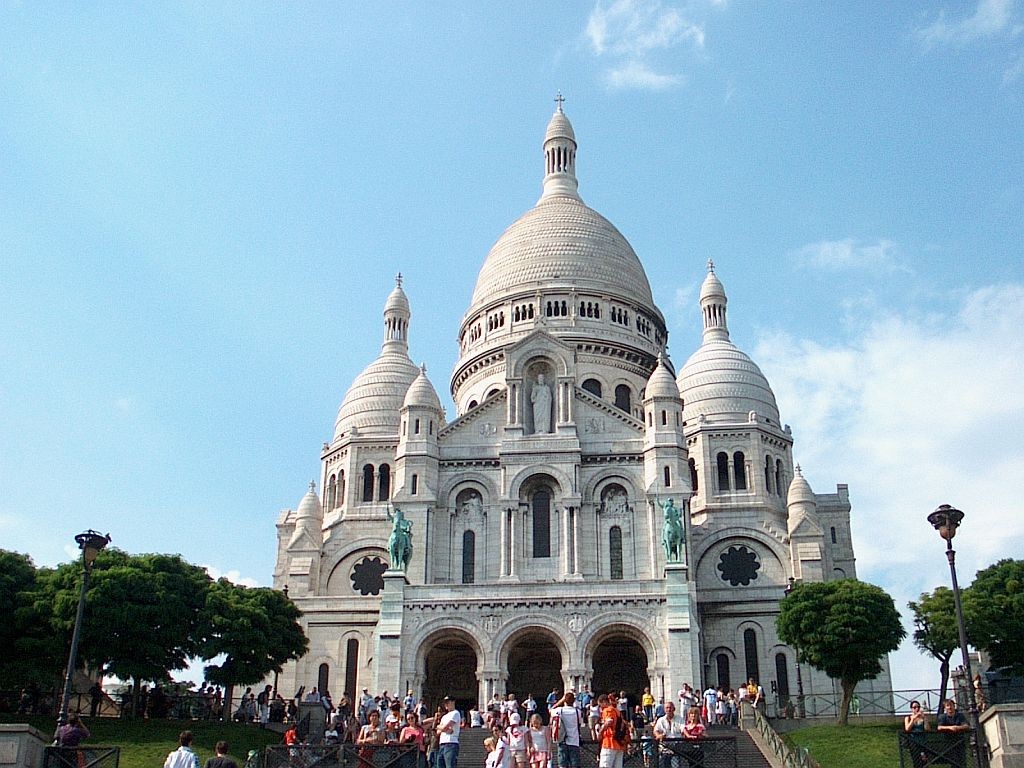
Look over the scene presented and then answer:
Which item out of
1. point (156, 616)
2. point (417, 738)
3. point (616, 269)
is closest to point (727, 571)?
point (616, 269)

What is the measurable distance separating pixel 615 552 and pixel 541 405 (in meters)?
8.28

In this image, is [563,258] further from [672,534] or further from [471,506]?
[672,534]

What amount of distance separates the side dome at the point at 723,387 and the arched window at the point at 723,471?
2.16 meters

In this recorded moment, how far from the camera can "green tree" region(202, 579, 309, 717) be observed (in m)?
46.9

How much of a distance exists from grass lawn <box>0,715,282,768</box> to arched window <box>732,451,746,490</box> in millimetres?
31408

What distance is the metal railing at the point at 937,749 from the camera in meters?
24.0

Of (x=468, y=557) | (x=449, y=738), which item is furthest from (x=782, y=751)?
(x=468, y=557)

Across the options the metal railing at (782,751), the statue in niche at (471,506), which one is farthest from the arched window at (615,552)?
the metal railing at (782,751)

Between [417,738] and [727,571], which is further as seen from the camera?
[727,571]

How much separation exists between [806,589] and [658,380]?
1438 centimetres

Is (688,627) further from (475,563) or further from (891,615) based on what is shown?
(475,563)

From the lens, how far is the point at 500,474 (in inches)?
Result: 2276

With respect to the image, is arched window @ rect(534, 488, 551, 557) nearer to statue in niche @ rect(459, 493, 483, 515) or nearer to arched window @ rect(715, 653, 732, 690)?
statue in niche @ rect(459, 493, 483, 515)

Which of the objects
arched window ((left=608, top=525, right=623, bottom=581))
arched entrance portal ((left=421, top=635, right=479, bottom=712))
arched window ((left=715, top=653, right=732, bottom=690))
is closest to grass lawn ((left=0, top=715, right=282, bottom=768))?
arched entrance portal ((left=421, top=635, right=479, bottom=712))
